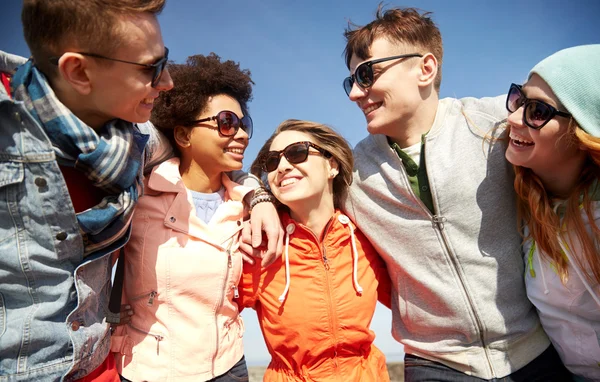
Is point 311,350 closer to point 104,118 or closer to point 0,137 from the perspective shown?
point 104,118

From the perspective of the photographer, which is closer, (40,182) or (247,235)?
(40,182)

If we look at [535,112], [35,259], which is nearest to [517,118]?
[535,112]

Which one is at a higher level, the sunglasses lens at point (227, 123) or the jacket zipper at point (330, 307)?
the sunglasses lens at point (227, 123)

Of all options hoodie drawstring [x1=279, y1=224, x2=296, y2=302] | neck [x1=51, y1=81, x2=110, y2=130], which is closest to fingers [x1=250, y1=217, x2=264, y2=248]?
hoodie drawstring [x1=279, y1=224, x2=296, y2=302]

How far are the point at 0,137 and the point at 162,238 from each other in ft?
3.94

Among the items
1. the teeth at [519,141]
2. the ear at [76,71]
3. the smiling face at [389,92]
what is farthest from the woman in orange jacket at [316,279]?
the ear at [76,71]

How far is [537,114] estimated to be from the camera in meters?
2.58

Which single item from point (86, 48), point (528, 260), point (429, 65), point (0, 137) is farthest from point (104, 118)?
point (528, 260)

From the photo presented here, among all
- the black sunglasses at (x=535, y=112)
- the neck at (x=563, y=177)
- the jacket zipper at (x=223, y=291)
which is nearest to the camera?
the black sunglasses at (x=535, y=112)

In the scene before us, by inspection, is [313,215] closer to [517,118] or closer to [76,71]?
[517,118]

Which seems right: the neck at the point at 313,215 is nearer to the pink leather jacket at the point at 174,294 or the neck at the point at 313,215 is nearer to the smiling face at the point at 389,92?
the pink leather jacket at the point at 174,294

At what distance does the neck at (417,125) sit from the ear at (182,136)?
170cm

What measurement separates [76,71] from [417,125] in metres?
2.39

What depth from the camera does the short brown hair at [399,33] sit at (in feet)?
11.3
